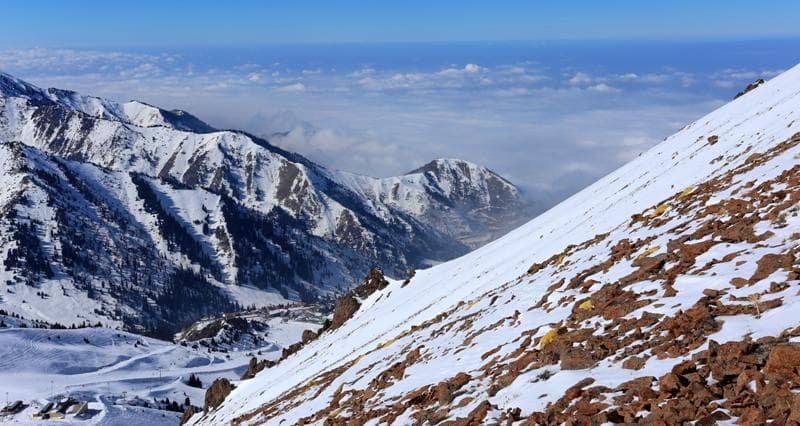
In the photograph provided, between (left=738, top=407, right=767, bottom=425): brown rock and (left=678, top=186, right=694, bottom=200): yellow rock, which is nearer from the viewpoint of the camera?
(left=738, top=407, right=767, bottom=425): brown rock

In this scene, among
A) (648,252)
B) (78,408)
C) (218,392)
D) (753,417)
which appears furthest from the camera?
(78,408)

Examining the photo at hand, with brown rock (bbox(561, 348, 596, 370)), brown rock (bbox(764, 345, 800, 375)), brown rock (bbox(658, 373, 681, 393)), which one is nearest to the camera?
brown rock (bbox(764, 345, 800, 375))

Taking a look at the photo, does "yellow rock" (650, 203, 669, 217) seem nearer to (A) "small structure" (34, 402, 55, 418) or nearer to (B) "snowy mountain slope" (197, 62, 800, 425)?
(B) "snowy mountain slope" (197, 62, 800, 425)

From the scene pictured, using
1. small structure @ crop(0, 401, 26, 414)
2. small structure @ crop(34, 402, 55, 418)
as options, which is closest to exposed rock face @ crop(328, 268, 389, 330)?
small structure @ crop(34, 402, 55, 418)

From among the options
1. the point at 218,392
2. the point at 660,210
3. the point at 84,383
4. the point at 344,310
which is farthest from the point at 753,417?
the point at 84,383

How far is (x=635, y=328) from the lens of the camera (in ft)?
40.9

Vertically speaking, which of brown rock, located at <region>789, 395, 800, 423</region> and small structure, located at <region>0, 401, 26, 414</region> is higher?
brown rock, located at <region>789, 395, 800, 423</region>

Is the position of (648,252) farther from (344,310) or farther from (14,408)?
(14,408)

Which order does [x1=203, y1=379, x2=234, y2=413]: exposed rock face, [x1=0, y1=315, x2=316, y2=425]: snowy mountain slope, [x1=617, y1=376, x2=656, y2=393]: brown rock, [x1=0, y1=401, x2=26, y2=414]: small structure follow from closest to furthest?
1. [x1=617, y1=376, x2=656, y2=393]: brown rock
2. [x1=203, y1=379, x2=234, y2=413]: exposed rock face
3. [x1=0, y1=401, x2=26, y2=414]: small structure
4. [x1=0, y1=315, x2=316, y2=425]: snowy mountain slope

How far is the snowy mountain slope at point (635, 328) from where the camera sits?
911 cm

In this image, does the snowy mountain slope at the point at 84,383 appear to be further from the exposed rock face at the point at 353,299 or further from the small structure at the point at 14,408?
the exposed rock face at the point at 353,299

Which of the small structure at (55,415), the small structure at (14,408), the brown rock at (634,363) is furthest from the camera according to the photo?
the small structure at (14,408)

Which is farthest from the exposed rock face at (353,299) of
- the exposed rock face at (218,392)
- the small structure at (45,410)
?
the small structure at (45,410)

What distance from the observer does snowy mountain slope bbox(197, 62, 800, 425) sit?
911cm
